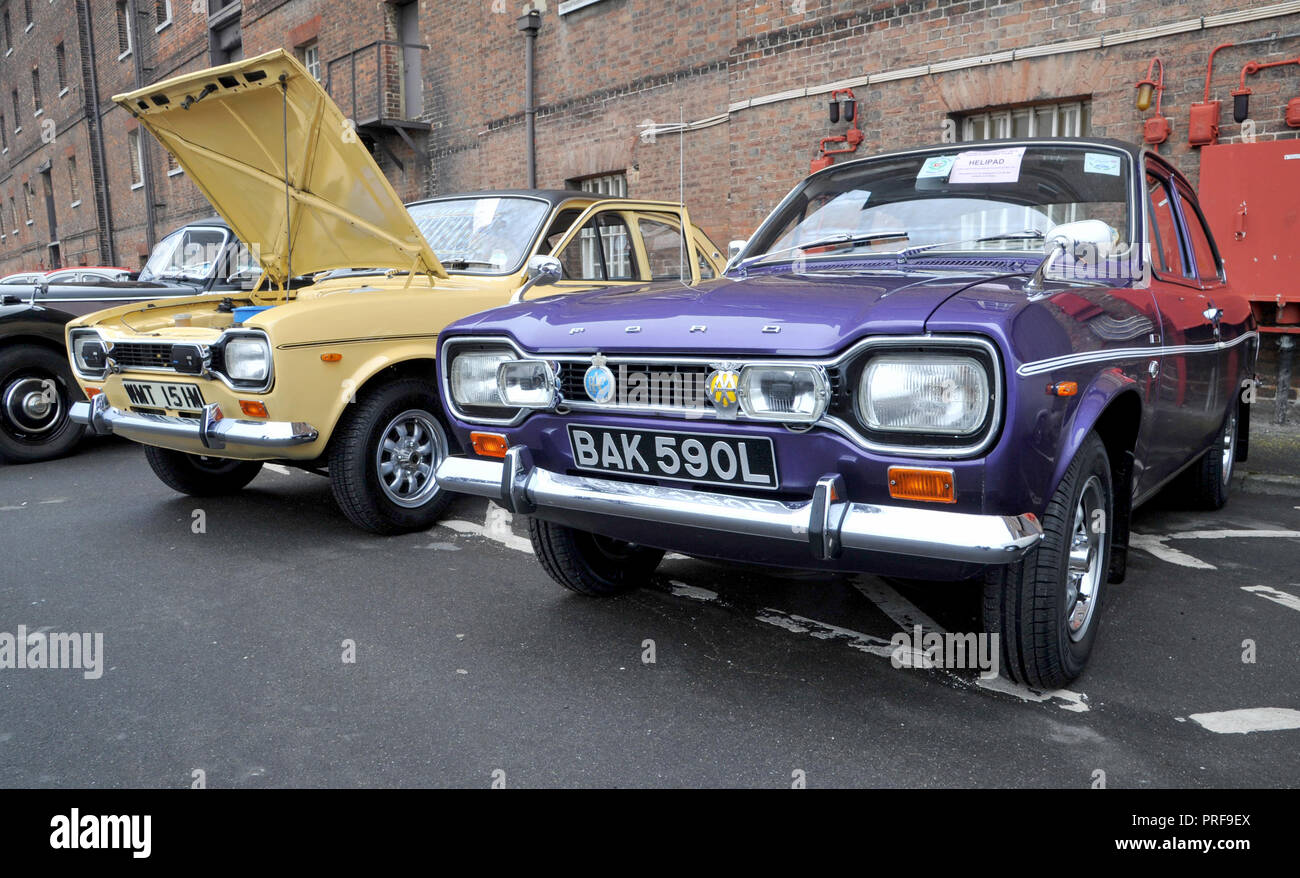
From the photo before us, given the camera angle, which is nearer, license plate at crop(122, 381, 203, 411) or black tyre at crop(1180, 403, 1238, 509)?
license plate at crop(122, 381, 203, 411)

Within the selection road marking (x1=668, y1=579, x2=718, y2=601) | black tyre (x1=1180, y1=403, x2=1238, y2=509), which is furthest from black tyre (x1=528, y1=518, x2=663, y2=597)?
black tyre (x1=1180, y1=403, x2=1238, y2=509)

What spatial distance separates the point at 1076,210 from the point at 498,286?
2900mm

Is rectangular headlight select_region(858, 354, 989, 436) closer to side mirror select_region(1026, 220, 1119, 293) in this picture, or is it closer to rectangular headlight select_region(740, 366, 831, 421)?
rectangular headlight select_region(740, 366, 831, 421)

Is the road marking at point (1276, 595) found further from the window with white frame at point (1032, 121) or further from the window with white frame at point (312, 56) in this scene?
the window with white frame at point (312, 56)

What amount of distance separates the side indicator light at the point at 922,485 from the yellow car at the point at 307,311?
1.94m

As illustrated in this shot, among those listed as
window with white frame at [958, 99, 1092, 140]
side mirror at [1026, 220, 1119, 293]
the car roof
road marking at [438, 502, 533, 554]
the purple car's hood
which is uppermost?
window with white frame at [958, 99, 1092, 140]

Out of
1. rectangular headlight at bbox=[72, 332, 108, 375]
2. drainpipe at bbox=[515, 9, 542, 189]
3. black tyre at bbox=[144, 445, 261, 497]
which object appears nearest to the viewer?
rectangular headlight at bbox=[72, 332, 108, 375]

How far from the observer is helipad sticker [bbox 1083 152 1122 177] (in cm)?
338

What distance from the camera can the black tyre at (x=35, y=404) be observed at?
684 centimetres

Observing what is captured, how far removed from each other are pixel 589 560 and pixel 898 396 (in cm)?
160

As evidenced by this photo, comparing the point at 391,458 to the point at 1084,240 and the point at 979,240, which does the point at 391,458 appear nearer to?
the point at 979,240

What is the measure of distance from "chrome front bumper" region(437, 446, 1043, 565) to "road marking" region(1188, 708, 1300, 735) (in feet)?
2.82

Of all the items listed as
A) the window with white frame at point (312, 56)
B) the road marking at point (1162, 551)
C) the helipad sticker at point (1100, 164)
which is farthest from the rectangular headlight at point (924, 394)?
the window with white frame at point (312, 56)

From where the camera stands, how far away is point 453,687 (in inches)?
112
